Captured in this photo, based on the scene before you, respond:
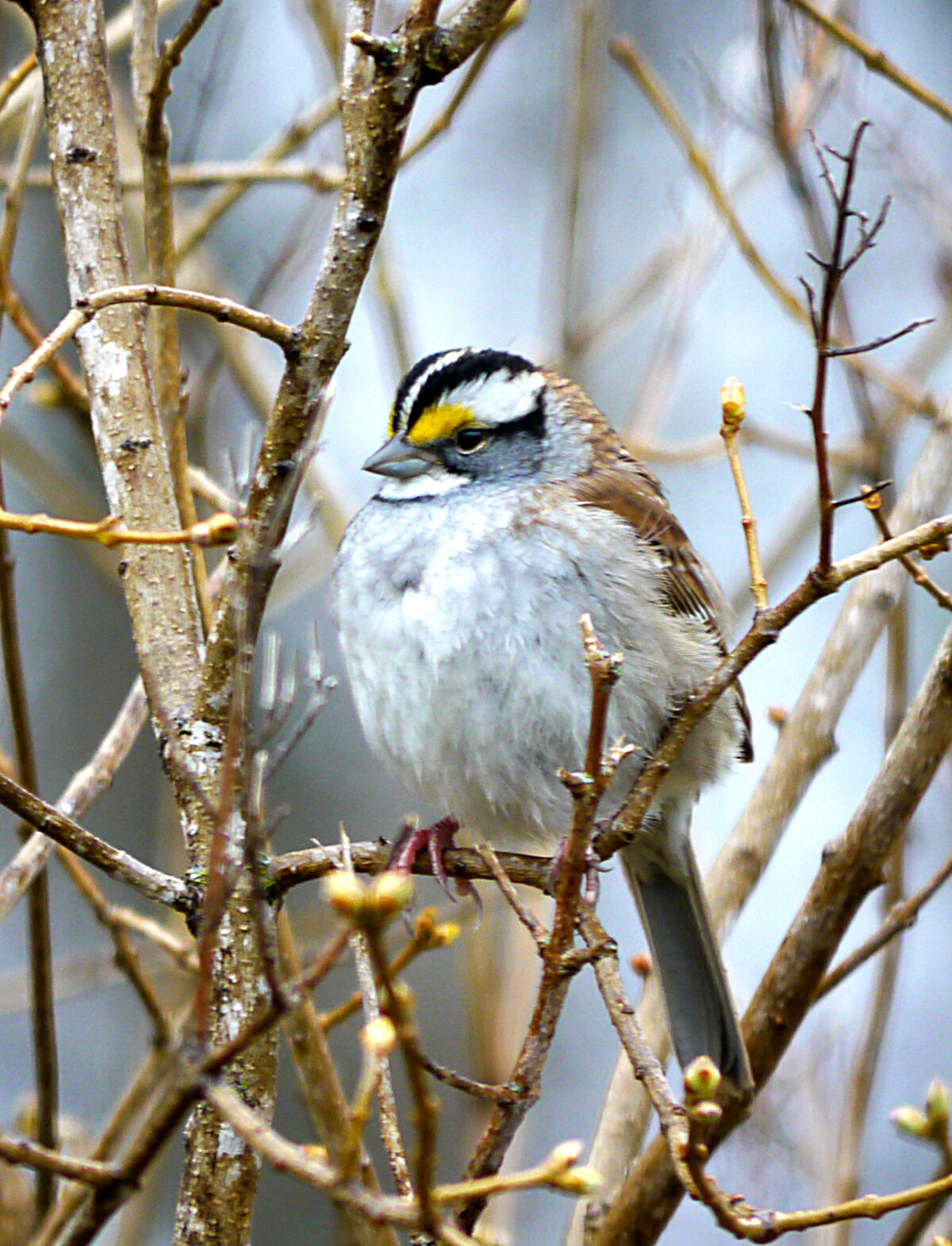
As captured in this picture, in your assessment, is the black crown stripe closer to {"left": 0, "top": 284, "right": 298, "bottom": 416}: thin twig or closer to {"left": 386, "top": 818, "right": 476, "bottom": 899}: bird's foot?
{"left": 386, "top": 818, "right": 476, "bottom": 899}: bird's foot

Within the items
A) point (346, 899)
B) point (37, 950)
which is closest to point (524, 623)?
point (37, 950)

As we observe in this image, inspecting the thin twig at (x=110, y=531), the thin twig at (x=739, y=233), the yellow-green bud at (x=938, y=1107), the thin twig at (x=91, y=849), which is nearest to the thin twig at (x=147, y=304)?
the thin twig at (x=110, y=531)

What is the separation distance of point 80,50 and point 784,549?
8.10 feet

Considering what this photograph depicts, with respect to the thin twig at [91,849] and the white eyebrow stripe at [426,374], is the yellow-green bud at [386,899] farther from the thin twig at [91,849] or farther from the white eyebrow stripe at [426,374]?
the white eyebrow stripe at [426,374]

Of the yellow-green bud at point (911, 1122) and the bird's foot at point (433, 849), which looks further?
the bird's foot at point (433, 849)

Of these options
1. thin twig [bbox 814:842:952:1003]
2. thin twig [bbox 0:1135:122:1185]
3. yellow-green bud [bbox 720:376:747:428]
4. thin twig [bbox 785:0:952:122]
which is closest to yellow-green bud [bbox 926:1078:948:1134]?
thin twig [bbox 814:842:952:1003]

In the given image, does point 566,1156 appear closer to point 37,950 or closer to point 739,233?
point 37,950

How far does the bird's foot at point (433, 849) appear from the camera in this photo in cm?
256

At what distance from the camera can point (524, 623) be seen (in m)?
3.25

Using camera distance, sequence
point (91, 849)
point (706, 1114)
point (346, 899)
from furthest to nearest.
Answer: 1. point (91, 849)
2. point (706, 1114)
3. point (346, 899)

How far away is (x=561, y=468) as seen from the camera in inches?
147

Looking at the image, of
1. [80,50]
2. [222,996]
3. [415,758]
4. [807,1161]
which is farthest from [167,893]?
[807,1161]

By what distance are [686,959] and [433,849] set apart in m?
0.99

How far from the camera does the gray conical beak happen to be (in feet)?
11.9
